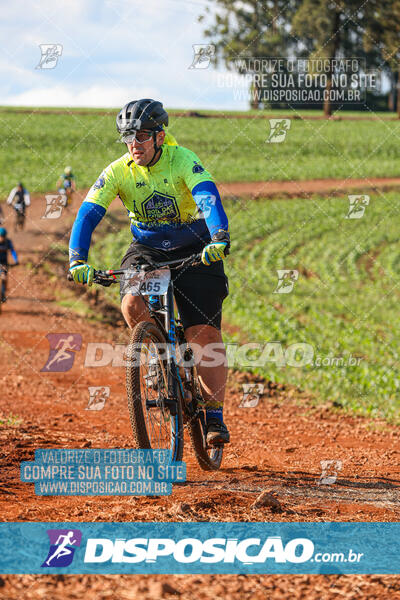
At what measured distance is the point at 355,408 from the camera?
906 cm

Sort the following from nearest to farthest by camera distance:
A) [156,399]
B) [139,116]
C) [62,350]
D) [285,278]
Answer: [139,116] → [156,399] → [285,278] → [62,350]

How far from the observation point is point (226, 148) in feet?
126

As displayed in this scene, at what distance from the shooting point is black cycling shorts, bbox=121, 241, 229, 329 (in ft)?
16.1

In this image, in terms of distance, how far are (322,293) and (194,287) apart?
43.2ft

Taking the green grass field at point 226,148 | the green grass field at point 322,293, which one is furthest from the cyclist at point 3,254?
the green grass field at point 226,148

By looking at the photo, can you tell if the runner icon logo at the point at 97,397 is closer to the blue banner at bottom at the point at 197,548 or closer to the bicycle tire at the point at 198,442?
the bicycle tire at the point at 198,442

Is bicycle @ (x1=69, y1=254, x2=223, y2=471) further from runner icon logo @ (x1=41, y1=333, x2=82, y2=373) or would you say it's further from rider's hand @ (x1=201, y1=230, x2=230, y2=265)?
runner icon logo @ (x1=41, y1=333, x2=82, y2=373)

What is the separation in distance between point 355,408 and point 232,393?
1725 millimetres

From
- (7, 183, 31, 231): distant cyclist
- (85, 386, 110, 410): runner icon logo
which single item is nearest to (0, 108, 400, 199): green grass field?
(7, 183, 31, 231): distant cyclist

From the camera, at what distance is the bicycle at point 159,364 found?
4332 millimetres

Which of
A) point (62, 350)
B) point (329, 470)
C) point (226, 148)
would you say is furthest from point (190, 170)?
point (226, 148)

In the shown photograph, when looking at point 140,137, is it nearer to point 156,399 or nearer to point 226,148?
point 156,399

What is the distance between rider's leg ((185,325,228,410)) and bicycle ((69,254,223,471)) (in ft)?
0.26

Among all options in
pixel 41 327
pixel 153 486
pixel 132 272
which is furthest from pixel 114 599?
pixel 41 327
